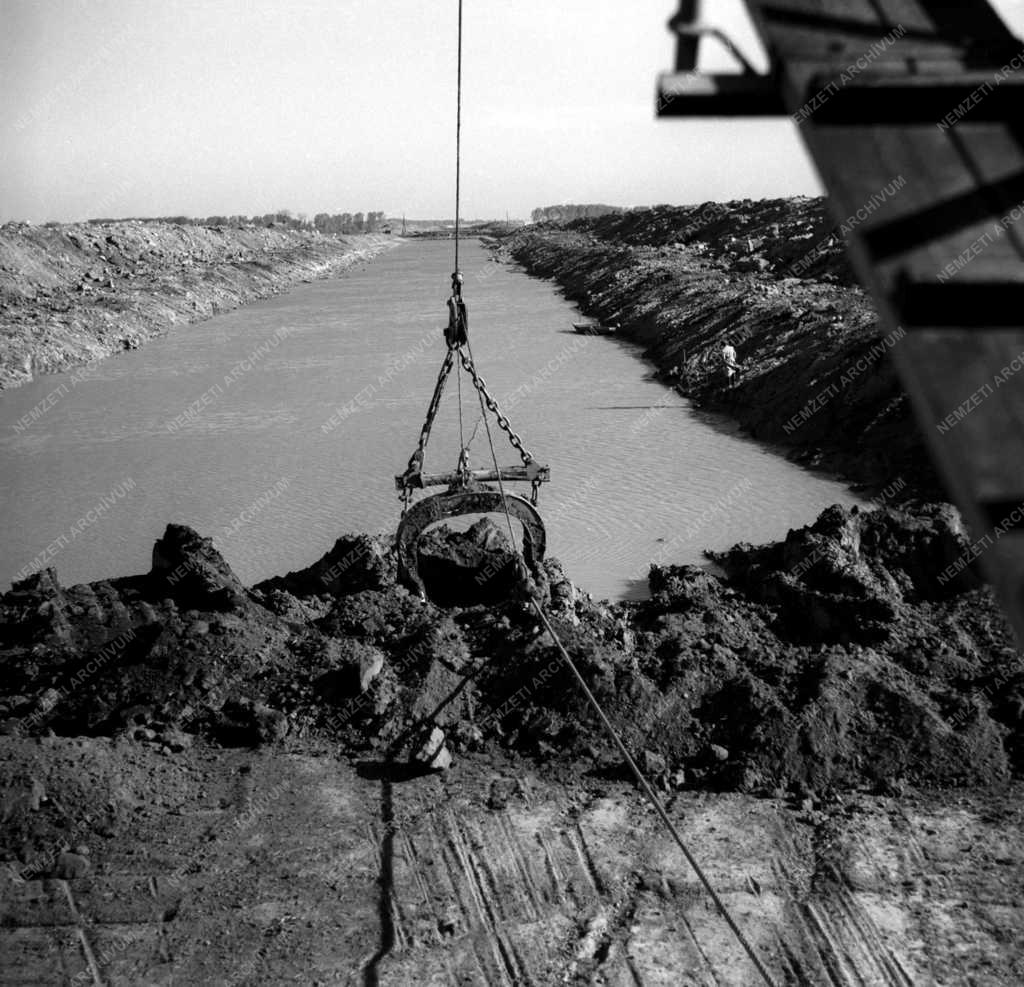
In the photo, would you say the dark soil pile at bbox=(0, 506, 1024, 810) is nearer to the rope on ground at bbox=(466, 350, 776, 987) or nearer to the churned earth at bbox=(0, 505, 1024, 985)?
the churned earth at bbox=(0, 505, 1024, 985)

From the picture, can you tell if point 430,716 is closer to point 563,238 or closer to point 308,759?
point 308,759

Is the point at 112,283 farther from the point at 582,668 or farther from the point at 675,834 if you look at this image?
the point at 675,834

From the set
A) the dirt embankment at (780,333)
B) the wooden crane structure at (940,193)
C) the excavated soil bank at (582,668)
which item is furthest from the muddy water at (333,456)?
the wooden crane structure at (940,193)

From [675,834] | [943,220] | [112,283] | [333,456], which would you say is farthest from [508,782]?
[112,283]

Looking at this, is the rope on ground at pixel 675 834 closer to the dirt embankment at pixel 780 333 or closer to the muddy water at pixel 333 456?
the dirt embankment at pixel 780 333

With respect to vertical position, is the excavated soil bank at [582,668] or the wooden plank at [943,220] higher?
the wooden plank at [943,220]

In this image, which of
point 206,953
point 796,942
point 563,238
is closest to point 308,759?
point 206,953
